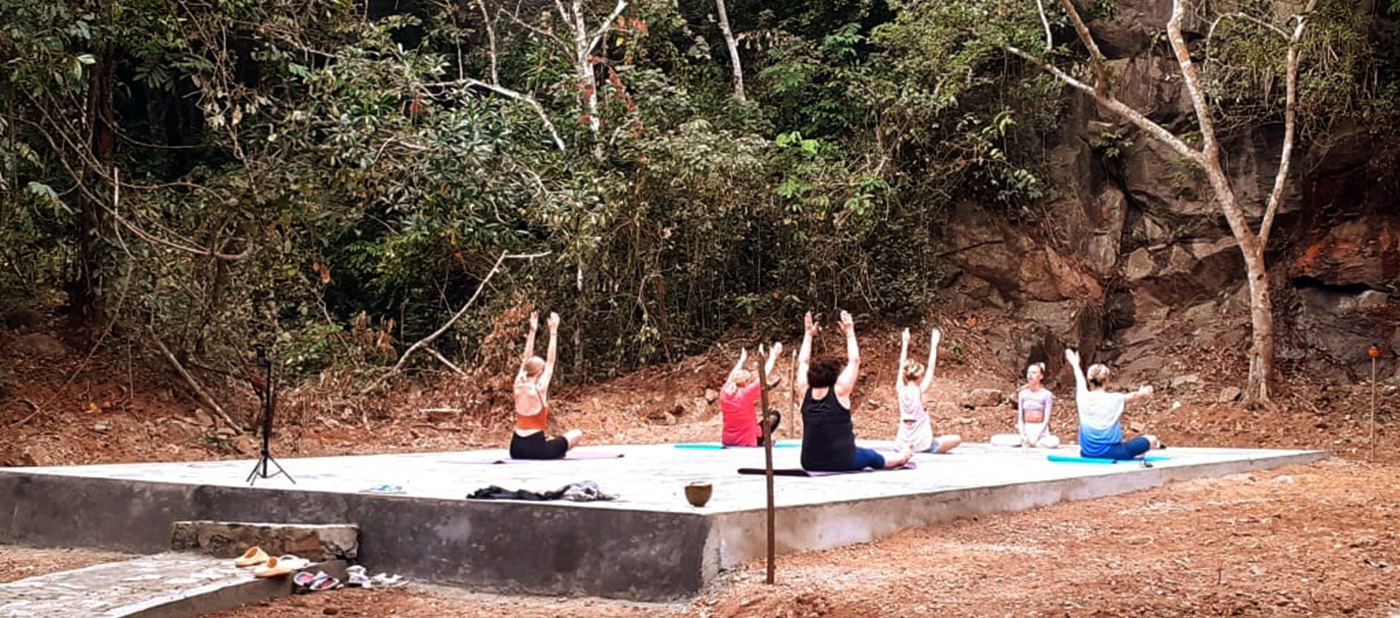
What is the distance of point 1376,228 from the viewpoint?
16.0m

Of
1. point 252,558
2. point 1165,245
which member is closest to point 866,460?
point 252,558

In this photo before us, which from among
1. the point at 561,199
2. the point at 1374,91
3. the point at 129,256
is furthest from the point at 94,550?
the point at 1374,91

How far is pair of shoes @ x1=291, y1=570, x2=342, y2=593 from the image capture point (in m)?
5.93

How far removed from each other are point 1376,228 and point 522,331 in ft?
36.5

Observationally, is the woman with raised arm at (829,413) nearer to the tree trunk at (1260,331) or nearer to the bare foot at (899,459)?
the bare foot at (899,459)

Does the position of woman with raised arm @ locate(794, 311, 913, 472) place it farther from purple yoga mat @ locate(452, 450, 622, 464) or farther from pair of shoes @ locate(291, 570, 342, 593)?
pair of shoes @ locate(291, 570, 342, 593)

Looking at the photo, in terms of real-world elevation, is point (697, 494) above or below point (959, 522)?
above

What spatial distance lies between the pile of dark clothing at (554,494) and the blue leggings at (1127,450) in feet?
17.3

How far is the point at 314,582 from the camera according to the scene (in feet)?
19.6

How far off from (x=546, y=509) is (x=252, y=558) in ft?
5.06

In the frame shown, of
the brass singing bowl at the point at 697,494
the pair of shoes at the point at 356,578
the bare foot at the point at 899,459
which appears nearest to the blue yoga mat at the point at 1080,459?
the bare foot at the point at 899,459

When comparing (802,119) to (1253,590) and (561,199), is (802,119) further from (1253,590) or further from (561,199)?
(1253,590)

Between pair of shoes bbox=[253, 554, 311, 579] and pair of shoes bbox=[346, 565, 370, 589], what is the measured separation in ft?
A: 0.69

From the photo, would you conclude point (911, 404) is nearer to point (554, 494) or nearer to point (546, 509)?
point (554, 494)
